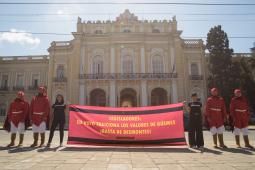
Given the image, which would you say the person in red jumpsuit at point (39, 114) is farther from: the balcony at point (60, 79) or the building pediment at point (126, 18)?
the building pediment at point (126, 18)

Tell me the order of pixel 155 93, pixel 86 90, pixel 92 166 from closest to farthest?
pixel 92 166 < pixel 86 90 < pixel 155 93

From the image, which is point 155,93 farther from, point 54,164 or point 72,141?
point 54,164

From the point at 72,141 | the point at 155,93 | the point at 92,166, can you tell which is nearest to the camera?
the point at 92,166

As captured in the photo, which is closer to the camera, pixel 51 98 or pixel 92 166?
pixel 92 166

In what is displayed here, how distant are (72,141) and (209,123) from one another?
4.06 meters

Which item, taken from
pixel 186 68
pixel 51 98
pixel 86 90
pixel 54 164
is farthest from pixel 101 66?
pixel 54 164

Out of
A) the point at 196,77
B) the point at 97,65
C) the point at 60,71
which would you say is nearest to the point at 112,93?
the point at 97,65

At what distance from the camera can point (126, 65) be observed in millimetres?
30953

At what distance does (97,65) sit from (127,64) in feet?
12.4

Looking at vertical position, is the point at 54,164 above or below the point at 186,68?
below

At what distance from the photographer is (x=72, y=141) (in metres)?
7.10

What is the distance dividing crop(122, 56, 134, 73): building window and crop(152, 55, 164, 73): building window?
274cm

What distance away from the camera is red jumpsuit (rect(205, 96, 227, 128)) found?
288 inches

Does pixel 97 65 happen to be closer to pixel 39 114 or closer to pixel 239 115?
pixel 39 114
